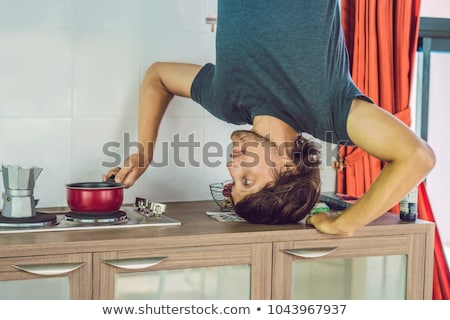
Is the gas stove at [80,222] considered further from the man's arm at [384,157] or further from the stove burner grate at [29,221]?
the man's arm at [384,157]

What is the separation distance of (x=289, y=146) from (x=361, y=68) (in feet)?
1.94

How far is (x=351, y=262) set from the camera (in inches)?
83.1

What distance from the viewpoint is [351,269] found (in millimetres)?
2121

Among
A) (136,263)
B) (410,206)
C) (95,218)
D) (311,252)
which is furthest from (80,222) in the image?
(410,206)

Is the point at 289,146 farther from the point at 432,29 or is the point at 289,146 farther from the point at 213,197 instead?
the point at 432,29

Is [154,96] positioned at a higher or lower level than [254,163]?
higher

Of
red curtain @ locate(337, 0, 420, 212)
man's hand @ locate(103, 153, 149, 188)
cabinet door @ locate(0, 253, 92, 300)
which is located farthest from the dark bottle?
cabinet door @ locate(0, 253, 92, 300)

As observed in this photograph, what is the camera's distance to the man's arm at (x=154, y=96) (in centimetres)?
234

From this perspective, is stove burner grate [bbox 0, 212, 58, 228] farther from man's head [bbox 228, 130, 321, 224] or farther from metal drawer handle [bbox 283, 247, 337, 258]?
metal drawer handle [bbox 283, 247, 337, 258]

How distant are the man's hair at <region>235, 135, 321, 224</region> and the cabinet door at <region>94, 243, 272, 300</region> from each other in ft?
0.39

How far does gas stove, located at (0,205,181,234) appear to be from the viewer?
1.90m

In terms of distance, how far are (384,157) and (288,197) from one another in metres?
0.31

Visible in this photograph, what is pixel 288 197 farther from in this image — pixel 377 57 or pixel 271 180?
pixel 377 57
